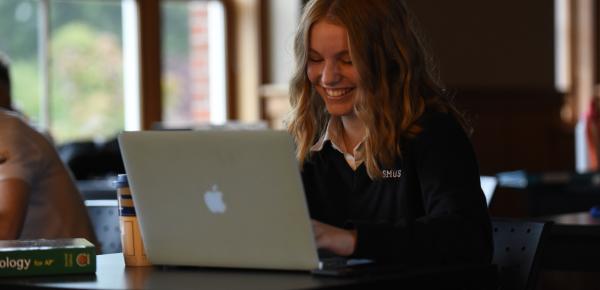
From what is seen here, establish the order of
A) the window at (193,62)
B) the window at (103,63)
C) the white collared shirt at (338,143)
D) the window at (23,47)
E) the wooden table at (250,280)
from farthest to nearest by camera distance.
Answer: the window at (193,62) < the window at (103,63) < the window at (23,47) < the white collared shirt at (338,143) < the wooden table at (250,280)

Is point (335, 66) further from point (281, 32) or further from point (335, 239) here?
point (281, 32)

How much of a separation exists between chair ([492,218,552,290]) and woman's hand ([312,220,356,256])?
1.40 ft

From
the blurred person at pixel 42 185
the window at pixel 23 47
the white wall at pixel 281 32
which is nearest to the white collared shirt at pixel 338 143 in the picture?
the blurred person at pixel 42 185

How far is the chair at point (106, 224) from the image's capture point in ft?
10.3

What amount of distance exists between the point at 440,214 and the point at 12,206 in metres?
1.01

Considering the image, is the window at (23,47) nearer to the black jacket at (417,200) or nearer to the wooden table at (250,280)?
the black jacket at (417,200)

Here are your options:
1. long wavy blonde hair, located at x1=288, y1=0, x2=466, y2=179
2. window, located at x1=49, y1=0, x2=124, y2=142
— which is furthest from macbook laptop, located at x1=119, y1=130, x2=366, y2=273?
window, located at x1=49, y1=0, x2=124, y2=142

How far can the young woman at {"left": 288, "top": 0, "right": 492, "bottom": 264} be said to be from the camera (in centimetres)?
221

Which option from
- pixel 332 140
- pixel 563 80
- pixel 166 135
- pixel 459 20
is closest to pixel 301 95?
pixel 332 140

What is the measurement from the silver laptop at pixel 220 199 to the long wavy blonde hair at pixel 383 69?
0.42 meters

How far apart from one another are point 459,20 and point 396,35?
574 centimetres

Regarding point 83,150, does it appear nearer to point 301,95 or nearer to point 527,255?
point 301,95

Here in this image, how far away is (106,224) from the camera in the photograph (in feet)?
10.4

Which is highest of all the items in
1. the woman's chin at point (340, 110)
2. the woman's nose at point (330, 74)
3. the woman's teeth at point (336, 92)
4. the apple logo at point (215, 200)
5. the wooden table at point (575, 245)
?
the woman's nose at point (330, 74)
